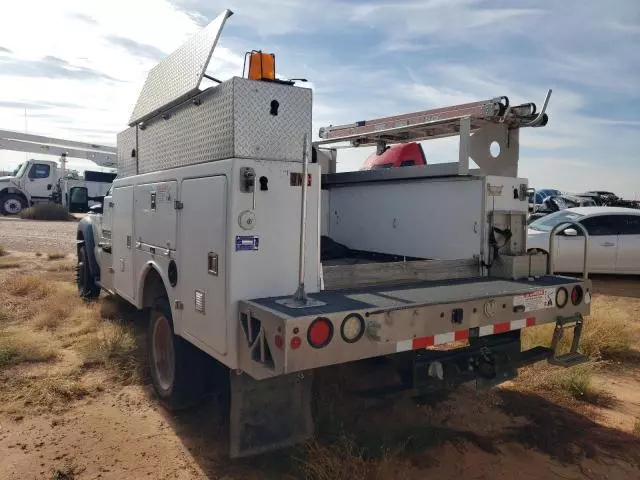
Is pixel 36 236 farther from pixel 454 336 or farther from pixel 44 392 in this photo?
pixel 454 336

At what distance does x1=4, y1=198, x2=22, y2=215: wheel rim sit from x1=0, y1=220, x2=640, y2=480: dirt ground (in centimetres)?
2484

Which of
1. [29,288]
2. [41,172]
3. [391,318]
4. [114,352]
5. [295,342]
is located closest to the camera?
[295,342]

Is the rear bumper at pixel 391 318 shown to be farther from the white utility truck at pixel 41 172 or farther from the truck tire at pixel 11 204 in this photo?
the truck tire at pixel 11 204

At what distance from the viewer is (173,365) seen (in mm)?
3869

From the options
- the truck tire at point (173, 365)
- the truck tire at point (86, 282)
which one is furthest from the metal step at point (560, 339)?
the truck tire at point (86, 282)

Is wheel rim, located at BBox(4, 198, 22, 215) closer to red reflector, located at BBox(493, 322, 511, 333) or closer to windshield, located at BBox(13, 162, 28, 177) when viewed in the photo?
windshield, located at BBox(13, 162, 28, 177)

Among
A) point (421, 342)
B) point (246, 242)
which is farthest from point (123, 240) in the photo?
point (421, 342)

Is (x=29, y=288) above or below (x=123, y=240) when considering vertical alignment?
below

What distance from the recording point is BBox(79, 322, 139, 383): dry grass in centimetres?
489

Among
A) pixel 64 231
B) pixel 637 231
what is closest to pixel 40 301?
pixel 637 231

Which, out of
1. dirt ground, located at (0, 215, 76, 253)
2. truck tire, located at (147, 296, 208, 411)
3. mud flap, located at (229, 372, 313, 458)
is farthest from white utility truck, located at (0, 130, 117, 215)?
mud flap, located at (229, 372, 313, 458)

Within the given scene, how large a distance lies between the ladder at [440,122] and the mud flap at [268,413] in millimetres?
2338

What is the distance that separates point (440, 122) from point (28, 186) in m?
27.4

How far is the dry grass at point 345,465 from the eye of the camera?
3059 millimetres
